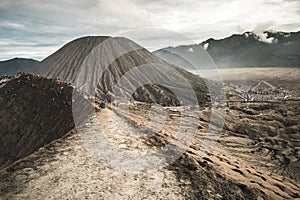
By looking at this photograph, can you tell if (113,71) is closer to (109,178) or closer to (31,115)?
(31,115)

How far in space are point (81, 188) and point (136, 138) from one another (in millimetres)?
9600

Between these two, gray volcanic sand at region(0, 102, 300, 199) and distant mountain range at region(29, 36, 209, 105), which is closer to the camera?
gray volcanic sand at region(0, 102, 300, 199)

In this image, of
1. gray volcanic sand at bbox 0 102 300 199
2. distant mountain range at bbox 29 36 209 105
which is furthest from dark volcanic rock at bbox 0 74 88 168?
distant mountain range at bbox 29 36 209 105

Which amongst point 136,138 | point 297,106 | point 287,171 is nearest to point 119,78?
point 297,106

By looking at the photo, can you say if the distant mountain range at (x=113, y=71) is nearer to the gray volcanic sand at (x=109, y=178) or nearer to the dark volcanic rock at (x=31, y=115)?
the dark volcanic rock at (x=31, y=115)

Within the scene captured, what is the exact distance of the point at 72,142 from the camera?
898 inches

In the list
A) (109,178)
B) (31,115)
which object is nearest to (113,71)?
(31,115)

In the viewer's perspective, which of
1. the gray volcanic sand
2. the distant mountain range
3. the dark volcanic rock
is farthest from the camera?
the distant mountain range

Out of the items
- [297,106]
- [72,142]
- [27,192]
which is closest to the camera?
[27,192]

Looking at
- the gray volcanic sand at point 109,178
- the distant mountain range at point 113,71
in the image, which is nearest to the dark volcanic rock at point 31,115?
the gray volcanic sand at point 109,178

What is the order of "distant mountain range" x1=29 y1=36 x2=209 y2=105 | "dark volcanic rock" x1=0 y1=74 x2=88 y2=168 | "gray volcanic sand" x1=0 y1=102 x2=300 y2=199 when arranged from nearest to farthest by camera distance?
"gray volcanic sand" x1=0 y1=102 x2=300 y2=199 → "dark volcanic rock" x1=0 y1=74 x2=88 y2=168 → "distant mountain range" x1=29 y1=36 x2=209 y2=105

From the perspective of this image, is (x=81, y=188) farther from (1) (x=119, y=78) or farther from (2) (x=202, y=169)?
(1) (x=119, y=78)

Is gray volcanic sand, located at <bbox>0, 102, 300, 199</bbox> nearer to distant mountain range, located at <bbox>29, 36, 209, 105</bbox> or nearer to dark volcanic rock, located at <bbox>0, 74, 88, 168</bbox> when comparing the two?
dark volcanic rock, located at <bbox>0, 74, 88, 168</bbox>

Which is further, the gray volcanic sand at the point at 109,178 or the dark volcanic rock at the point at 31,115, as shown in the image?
the dark volcanic rock at the point at 31,115
